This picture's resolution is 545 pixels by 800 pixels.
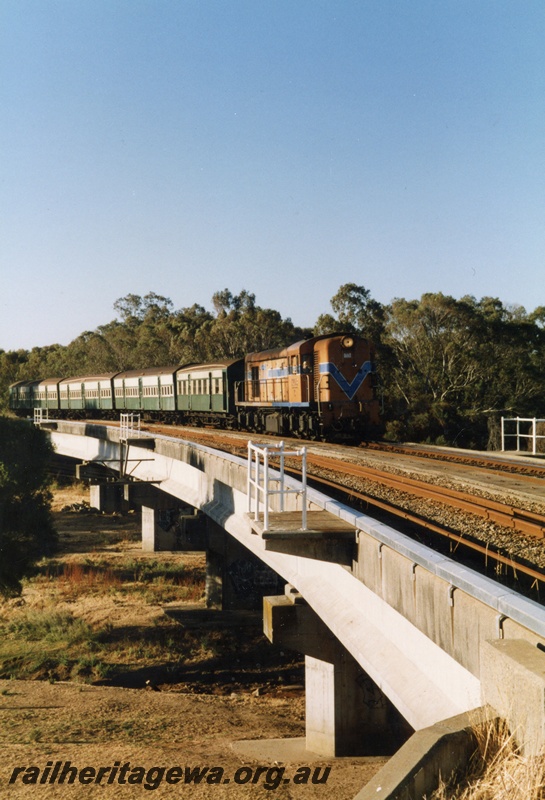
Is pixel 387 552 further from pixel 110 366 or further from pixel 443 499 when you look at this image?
pixel 110 366

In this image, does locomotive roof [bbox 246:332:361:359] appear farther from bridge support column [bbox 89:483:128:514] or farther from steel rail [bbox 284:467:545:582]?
bridge support column [bbox 89:483:128:514]

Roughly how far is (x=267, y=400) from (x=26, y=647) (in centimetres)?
1239

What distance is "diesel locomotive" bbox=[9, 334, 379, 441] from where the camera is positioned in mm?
23969

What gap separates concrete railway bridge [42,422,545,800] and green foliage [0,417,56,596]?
28.7 feet

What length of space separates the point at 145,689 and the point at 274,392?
12.3m

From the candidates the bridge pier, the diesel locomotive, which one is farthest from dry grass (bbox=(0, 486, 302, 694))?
the diesel locomotive

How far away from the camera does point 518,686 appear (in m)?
4.21

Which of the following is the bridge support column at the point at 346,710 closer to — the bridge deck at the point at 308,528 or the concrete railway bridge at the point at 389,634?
the concrete railway bridge at the point at 389,634

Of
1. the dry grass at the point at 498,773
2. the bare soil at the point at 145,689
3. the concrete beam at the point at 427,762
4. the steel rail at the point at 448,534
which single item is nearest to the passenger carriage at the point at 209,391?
the bare soil at the point at 145,689

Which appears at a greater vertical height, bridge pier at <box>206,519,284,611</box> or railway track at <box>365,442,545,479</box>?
railway track at <box>365,442,545,479</box>

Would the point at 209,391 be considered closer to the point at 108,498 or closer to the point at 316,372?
the point at 108,498

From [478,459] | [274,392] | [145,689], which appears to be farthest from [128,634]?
[478,459]

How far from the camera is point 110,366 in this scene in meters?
80.8

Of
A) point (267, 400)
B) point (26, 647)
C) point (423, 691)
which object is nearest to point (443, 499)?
point (423, 691)
